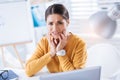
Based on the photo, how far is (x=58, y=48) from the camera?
55.0 inches

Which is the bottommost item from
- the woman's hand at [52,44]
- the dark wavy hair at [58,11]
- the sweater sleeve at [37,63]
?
the sweater sleeve at [37,63]

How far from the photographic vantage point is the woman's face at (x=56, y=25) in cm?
136

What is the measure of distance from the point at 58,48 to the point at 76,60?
0.13 meters

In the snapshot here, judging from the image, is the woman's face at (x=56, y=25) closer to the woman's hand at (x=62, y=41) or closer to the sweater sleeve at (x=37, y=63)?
the woman's hand at (x=62, y=41)

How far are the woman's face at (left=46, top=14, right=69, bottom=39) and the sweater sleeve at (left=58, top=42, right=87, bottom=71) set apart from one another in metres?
0.14

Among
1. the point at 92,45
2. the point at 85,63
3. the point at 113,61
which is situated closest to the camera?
the point at 85,63

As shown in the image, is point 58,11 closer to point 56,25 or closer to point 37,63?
point 56,25

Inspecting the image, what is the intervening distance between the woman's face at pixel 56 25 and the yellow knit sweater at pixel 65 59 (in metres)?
0.09

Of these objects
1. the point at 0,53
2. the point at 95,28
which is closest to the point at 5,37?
the point at 0,53

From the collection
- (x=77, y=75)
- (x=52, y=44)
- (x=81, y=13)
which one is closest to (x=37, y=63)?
(x=52, y=44)

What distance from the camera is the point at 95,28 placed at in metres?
1.17

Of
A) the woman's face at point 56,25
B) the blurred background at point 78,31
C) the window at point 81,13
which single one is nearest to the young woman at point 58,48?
the woman's face at point 56,25

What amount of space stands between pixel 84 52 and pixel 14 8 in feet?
1.95

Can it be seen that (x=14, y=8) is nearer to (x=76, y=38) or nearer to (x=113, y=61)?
(x=76, y=38)
